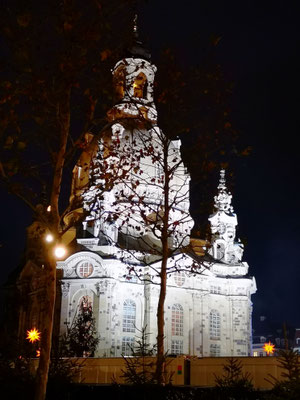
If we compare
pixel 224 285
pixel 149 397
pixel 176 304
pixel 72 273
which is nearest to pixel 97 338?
pixel 72 273

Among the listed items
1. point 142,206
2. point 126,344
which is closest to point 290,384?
point 126,344

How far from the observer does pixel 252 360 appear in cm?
2428

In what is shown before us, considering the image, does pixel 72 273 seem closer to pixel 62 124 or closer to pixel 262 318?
pixel 62 124

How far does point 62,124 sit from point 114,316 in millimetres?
31993

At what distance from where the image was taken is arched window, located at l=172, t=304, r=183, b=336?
48.2m

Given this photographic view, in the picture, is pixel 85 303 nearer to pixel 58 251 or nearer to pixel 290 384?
pixel 58 251

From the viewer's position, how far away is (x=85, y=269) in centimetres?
4566

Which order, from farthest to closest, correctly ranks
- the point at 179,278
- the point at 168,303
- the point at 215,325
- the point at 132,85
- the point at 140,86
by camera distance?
1. the point at 215,325
2. the point at 179,278
3. the point at 168,303
4. the point at 140,86
5. the point at 132,85

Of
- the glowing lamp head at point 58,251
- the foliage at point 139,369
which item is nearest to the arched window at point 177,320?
the foliage at point 139,369

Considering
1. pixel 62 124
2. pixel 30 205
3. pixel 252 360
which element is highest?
pixel 62 124

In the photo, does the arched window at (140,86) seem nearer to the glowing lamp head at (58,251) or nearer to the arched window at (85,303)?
the glowing lamp head at (58,251)

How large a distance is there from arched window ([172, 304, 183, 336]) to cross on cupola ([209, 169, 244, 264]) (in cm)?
992

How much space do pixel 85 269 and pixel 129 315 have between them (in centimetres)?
601

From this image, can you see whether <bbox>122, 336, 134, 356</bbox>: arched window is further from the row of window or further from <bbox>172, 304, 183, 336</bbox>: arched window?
<bbox>172, 304, 183, 336</bbox>: arched window
